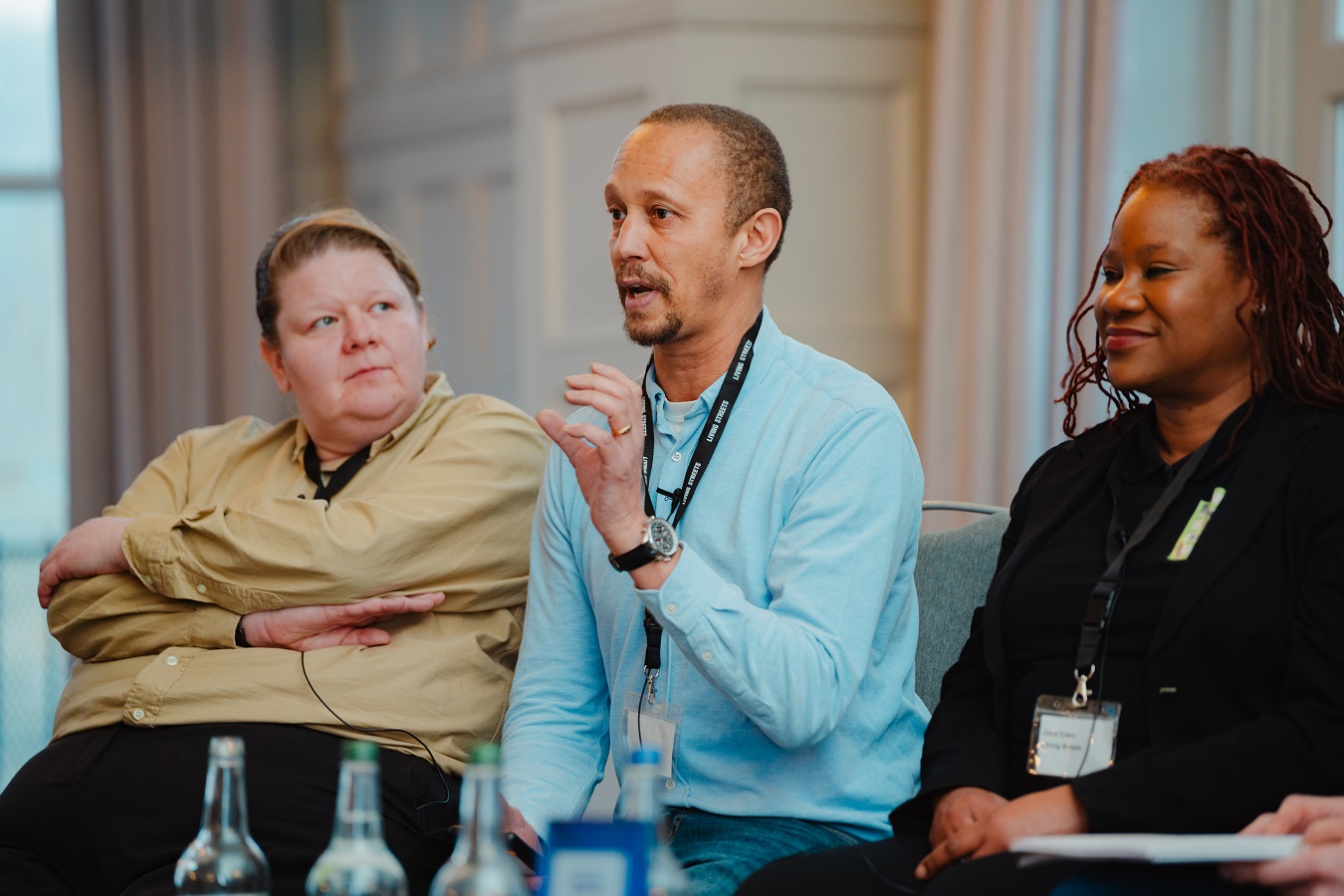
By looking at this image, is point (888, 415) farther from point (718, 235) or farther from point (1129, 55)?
point (1129, 55)

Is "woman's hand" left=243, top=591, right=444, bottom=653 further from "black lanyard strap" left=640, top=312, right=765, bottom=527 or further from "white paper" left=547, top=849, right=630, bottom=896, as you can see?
"white paper" left=547, top=849, right=630, bottom=896

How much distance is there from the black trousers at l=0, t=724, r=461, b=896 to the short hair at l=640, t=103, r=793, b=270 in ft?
3.08

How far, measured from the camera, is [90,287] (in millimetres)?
4711

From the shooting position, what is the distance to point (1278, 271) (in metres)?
1.69

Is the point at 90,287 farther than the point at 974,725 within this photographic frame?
Yes

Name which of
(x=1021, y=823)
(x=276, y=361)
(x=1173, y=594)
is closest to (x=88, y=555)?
(x=276, y=361)

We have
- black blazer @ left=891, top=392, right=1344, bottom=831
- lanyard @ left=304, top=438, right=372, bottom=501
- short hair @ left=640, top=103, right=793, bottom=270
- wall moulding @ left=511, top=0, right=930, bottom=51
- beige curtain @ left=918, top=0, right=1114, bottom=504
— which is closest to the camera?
black blazer @ left=891, top=392, right=1344, bottom=831

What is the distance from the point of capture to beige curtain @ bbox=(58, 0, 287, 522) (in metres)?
4.66

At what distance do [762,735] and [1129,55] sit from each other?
228 centimetres

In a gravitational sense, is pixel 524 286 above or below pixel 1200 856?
above

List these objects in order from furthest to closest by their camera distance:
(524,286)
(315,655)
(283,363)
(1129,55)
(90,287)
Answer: (90,287), (524,286), (1129,55), (283,363), (315,655)

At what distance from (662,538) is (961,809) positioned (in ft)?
1.60

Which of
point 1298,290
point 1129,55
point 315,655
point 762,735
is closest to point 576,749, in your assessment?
point 762,735

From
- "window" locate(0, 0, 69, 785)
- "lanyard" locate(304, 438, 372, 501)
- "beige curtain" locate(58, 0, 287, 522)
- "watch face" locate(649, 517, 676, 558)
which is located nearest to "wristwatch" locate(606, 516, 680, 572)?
"watch face" locate(649, 517, 676, 558)
